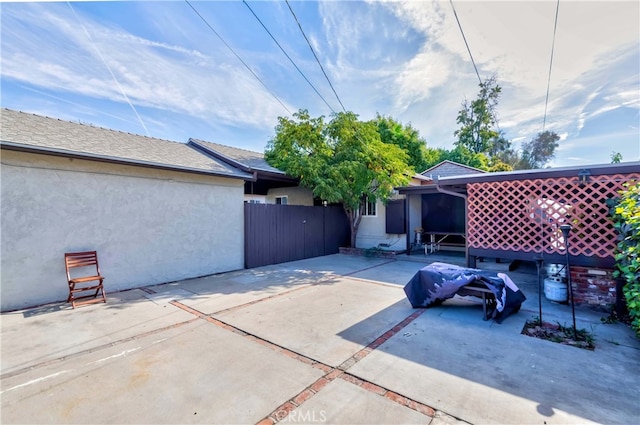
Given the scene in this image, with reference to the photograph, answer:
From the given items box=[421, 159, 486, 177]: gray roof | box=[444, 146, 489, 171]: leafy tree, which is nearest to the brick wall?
box=[421, 159, 486, 177]: gray roof

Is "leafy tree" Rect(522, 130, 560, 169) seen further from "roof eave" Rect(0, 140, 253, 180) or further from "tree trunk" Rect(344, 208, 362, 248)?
"roof eave" Rect(0, 140, 253, 180)

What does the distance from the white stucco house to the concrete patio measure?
98 cm

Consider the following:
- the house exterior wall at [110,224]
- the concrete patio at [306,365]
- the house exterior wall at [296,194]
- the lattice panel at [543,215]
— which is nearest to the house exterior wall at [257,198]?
the house exterior wall at [296,194]

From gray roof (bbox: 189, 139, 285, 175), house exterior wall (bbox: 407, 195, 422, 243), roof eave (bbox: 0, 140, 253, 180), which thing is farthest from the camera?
house exterior wall (bbox: 407, 195, 422, 243)

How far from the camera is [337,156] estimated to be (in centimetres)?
909

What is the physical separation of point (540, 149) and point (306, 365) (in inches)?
1505

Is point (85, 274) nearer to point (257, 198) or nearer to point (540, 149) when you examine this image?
point (257, 198)

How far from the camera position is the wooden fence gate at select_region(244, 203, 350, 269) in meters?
8.30

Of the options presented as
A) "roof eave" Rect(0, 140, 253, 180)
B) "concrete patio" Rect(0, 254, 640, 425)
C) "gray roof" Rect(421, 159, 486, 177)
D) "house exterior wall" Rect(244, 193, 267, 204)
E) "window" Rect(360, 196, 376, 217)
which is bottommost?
"concrete patio" Rect(0, 254, 640, 425)

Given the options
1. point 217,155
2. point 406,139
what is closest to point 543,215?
point 217,155

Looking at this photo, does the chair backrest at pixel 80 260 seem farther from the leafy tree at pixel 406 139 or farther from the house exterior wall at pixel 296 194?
the leafy tree at pixel 406 139

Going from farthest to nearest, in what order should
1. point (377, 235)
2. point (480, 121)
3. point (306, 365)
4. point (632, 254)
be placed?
point (480, 121), point (377, 235), point (632, 254), point (306, 365)

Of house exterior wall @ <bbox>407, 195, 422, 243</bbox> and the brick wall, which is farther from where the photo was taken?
house exterior wall @ <bbox>407, 195, 422, 243</bbox>

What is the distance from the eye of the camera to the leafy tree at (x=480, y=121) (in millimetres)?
26705
